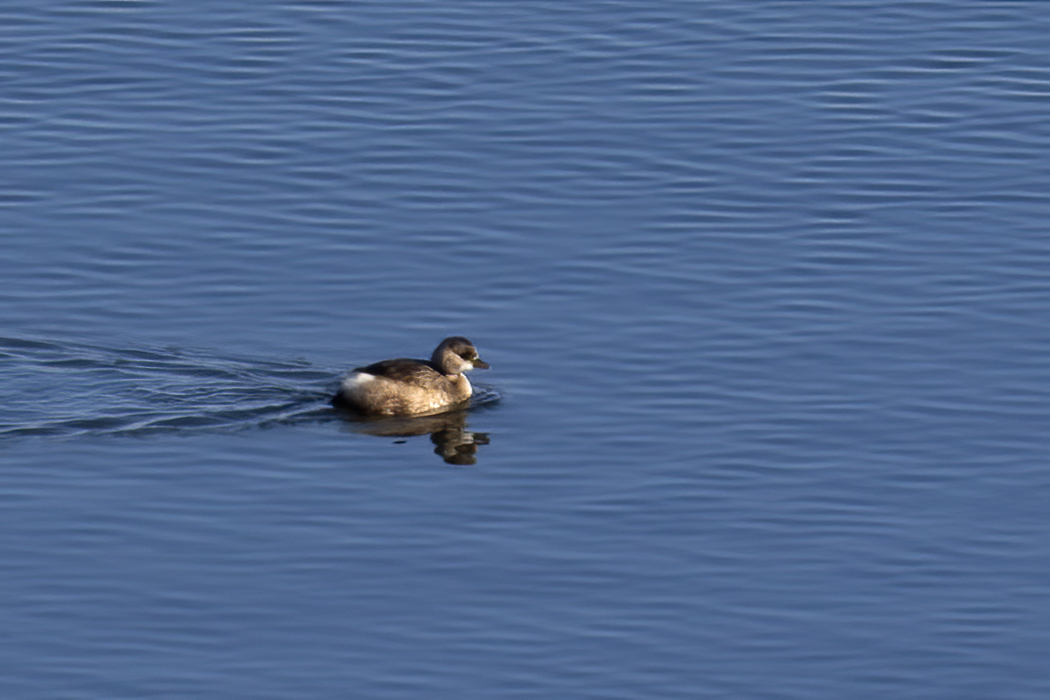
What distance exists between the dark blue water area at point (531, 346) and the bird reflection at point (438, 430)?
0.06 m

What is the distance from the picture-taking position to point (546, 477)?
18203 millimetres

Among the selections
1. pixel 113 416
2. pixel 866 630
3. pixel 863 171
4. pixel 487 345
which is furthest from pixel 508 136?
pixel 866 630

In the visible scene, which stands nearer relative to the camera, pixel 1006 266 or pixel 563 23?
pixel 1006 266

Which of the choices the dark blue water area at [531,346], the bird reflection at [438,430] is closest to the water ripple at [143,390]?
the dark blue water area at [531,346]

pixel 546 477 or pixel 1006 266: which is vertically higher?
pixel 1006 266

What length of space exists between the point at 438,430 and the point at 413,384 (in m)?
0.46

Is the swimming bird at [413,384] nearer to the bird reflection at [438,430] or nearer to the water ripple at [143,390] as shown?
the bird reflection at [438,430]

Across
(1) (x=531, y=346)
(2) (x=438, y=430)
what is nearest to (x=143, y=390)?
(2) (x=438, y=430)

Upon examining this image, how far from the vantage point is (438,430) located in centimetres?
2000

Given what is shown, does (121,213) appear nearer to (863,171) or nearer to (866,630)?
(863,171)

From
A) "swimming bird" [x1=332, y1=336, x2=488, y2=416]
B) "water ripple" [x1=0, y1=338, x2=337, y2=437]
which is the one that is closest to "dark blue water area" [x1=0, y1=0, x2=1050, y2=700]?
"water ripple" [x1=0, y1=338, x2=337, y2=437]

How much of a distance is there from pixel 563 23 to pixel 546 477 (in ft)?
43.3

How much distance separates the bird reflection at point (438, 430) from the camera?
19.3m

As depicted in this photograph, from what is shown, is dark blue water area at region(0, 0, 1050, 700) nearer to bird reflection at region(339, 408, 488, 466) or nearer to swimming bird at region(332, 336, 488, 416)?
bird reflection at region(339, 408, 488, 466)
